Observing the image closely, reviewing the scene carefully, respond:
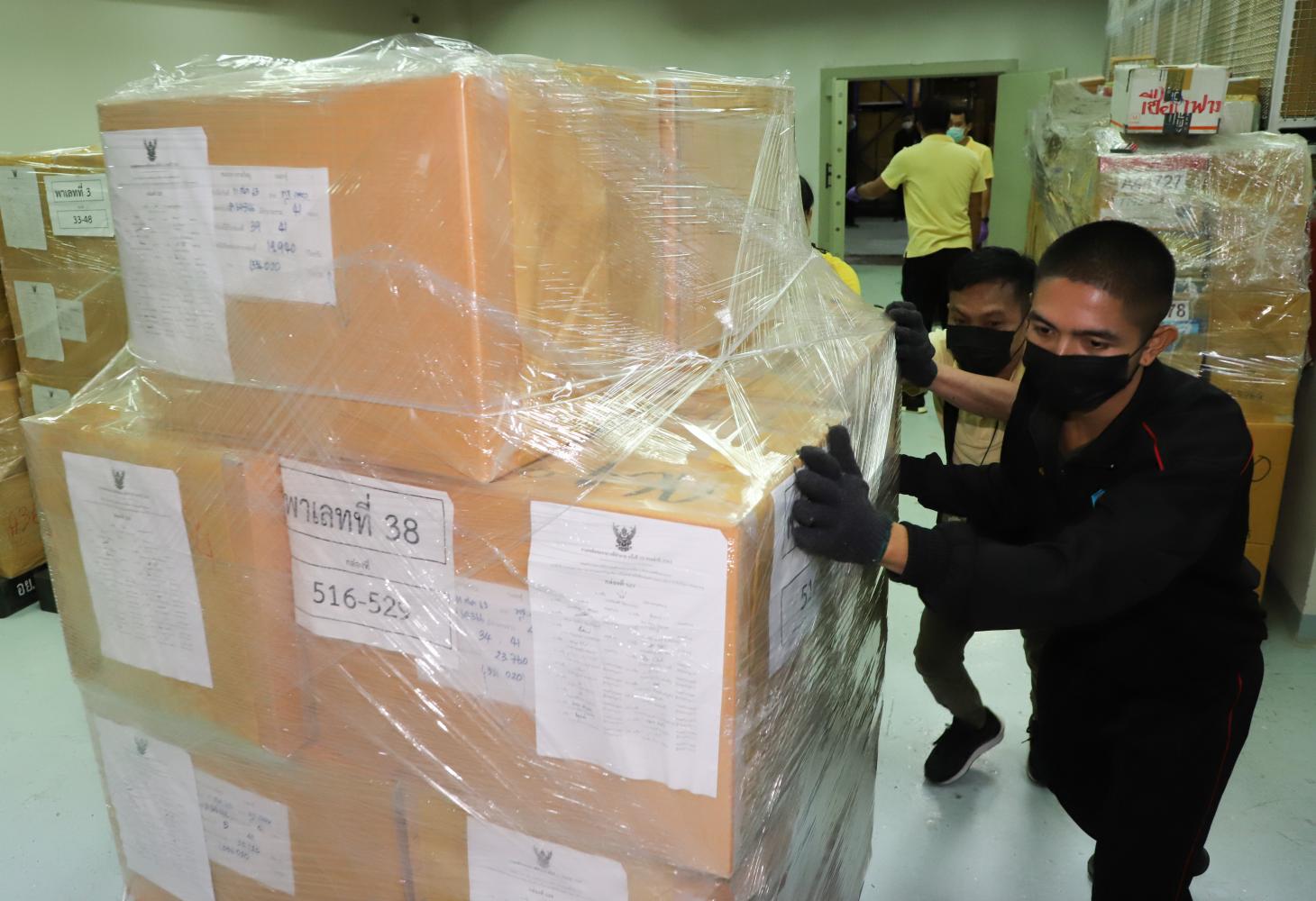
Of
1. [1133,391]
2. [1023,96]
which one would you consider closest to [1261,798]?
[1133,391]

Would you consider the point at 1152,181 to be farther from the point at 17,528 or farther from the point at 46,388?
the point at 17,528

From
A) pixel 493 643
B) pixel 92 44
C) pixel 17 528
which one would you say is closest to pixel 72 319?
pixel 17 528

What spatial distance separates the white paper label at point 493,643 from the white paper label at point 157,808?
53 cm

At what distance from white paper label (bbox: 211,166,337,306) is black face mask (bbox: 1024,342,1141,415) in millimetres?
965

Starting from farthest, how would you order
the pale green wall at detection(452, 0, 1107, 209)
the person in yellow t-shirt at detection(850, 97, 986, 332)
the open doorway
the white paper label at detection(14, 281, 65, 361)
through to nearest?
the open doorway
the pale green wall at detection(452, 0, 1107, 209)
the person in yellow t-shirt at detection(850, 97, 986, 332)
the white paper label at detection(14, 281, 65, 361)

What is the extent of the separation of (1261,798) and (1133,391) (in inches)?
52.8

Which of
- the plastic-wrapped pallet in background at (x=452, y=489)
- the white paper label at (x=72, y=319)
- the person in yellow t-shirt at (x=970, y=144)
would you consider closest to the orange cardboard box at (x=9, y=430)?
the white paper label at (x=72, y=319)

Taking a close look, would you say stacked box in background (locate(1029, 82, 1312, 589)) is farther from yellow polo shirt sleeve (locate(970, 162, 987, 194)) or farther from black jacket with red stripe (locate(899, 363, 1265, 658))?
yellow polo shirt sleeve (locate(970, 162, 987, 194))

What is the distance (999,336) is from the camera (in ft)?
6.34

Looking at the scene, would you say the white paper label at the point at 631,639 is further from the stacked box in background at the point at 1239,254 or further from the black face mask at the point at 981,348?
the stacked box in background at the point at 1239,254

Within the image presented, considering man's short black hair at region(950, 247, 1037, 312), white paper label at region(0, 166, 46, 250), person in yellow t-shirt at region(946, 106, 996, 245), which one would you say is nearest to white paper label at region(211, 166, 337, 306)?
man's short black hair at region(950, 247, 1037, 312)

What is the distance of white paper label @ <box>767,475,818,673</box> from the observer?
0.91 metres

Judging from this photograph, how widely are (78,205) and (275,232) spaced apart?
6.36 ft

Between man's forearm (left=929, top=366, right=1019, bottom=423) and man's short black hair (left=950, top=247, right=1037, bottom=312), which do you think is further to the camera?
man's short black hair (left=950, top=247, right=1037, bottom=312)
